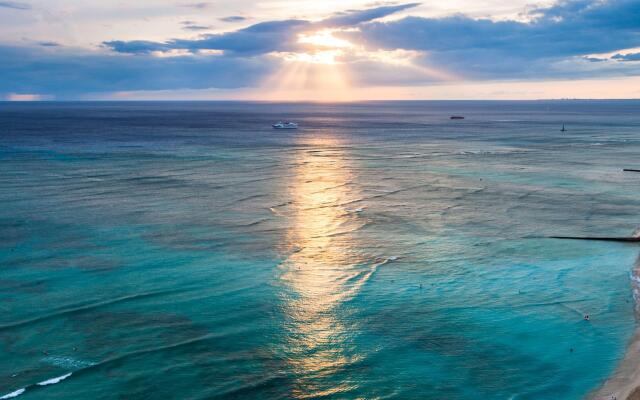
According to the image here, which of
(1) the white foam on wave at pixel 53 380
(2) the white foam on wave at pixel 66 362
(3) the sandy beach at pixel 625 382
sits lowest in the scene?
(3) the sandy beach at pixel 625 382

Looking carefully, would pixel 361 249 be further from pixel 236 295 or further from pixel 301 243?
pixel 236 295

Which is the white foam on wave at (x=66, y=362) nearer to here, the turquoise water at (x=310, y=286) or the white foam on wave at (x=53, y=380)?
the turquoise water at (x=310, y=286)

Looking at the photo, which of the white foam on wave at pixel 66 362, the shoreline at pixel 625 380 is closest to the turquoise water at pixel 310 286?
the white foam on wave at pixel 66 362

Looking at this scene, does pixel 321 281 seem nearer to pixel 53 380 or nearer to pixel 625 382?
pixel 53 380

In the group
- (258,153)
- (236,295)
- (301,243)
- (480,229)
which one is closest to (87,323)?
(236,295)

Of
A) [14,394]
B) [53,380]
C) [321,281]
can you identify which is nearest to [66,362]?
[53,380]
